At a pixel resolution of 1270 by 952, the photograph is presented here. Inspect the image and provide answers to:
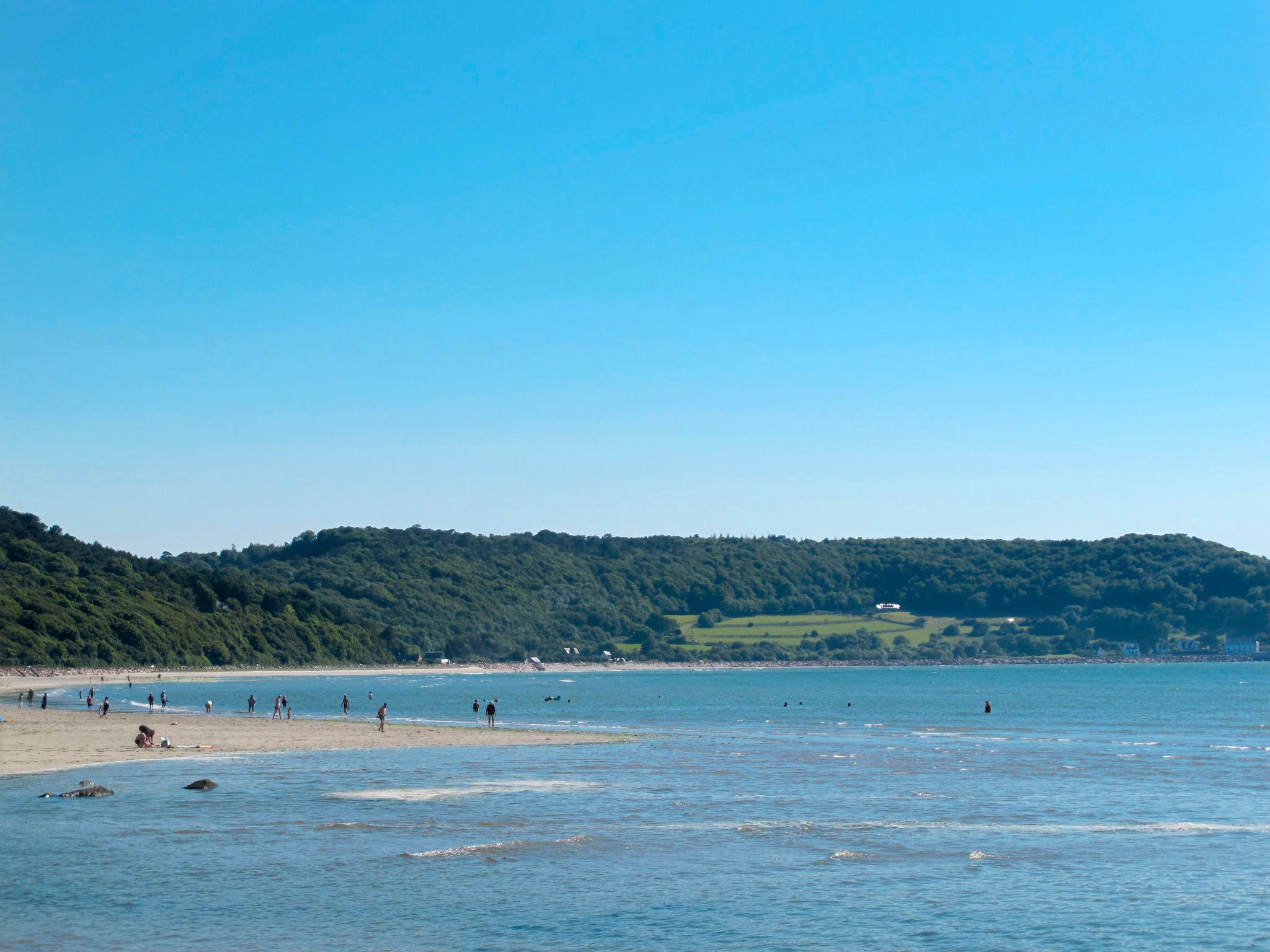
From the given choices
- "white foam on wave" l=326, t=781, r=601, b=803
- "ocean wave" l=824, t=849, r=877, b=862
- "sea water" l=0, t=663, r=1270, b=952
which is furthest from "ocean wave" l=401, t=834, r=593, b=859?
"white foam on wave" l=326, t=781, r=601, b=803

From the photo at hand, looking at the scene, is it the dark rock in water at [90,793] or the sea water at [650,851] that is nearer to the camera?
the sea water at [650,851]

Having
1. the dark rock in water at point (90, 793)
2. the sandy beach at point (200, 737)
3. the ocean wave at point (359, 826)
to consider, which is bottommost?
the sandy beach at point (200, 737)

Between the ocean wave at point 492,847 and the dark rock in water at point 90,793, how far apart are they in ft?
36.9

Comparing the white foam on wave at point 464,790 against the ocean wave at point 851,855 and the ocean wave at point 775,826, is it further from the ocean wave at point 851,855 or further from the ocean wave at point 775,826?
the ocean wave at point 851,855

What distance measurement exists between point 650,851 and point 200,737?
34096 mm

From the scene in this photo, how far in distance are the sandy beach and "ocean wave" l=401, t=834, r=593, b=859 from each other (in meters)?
18.7

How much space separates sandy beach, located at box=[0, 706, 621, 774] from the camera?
43.7 metres

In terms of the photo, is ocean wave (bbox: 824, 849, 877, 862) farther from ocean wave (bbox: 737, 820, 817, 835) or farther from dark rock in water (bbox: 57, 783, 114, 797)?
dark rock in water (bbox: 57, 783, 114, 797)

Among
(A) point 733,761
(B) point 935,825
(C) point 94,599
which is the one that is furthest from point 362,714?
(C) point 94,599

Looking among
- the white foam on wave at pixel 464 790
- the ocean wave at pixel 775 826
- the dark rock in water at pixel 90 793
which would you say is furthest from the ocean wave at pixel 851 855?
the dark rock in water at pixel 90 793

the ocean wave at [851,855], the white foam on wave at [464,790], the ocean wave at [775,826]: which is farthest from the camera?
the white foam on wave at [464,790]

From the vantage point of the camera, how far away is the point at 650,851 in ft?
87.4

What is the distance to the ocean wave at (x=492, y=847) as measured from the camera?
25.5m

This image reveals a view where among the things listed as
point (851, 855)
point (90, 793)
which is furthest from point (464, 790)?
point (851, 855)
